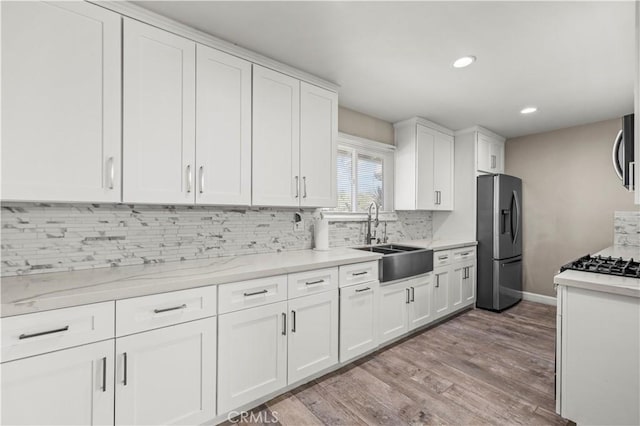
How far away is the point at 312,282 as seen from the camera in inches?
81.4

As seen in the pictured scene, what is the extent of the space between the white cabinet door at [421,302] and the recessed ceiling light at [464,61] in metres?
1.93

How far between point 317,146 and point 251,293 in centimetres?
133

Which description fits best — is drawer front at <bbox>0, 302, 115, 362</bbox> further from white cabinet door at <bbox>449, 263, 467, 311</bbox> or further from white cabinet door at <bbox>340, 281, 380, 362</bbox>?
white cabinet door at <bbox>449, 263, 467, 311</bbox>

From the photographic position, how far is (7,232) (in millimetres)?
1541

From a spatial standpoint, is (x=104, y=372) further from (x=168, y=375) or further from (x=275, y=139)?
(x=275, y=139)

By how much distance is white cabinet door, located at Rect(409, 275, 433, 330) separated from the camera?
2900 mm

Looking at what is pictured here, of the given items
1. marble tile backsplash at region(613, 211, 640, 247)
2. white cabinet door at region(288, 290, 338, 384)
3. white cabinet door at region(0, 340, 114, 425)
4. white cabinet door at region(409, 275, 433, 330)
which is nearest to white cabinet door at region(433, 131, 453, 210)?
white cabinet door at region(409, 275, 433, 330)

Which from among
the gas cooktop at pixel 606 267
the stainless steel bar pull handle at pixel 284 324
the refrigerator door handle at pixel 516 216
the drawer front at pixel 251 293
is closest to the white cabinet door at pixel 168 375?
the drawer front at pixel 251 293

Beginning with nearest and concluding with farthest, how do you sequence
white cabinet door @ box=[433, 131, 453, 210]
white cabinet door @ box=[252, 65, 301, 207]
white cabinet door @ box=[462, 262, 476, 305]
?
white cabinet door @ box=[252, 65, 301, 207] → white cabinet door @ box=[462, 262, 476, 305] → white cabinet door @ box=[433, 131, 453, 210]

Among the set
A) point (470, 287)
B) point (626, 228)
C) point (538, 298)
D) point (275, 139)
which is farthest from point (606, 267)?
point (538, 298)

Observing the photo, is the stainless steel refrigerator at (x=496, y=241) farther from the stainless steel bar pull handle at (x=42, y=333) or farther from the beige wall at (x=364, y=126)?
the stainless steel bar pull handle at (x=42, y=333)

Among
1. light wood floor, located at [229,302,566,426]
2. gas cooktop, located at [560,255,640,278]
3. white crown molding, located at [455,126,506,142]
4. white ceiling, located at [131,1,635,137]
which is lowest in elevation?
light wood floor, located at [229,302,566,426]

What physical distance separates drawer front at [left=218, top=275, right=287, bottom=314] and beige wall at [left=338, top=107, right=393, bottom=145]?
1.96 meters

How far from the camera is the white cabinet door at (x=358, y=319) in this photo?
7.41ft
